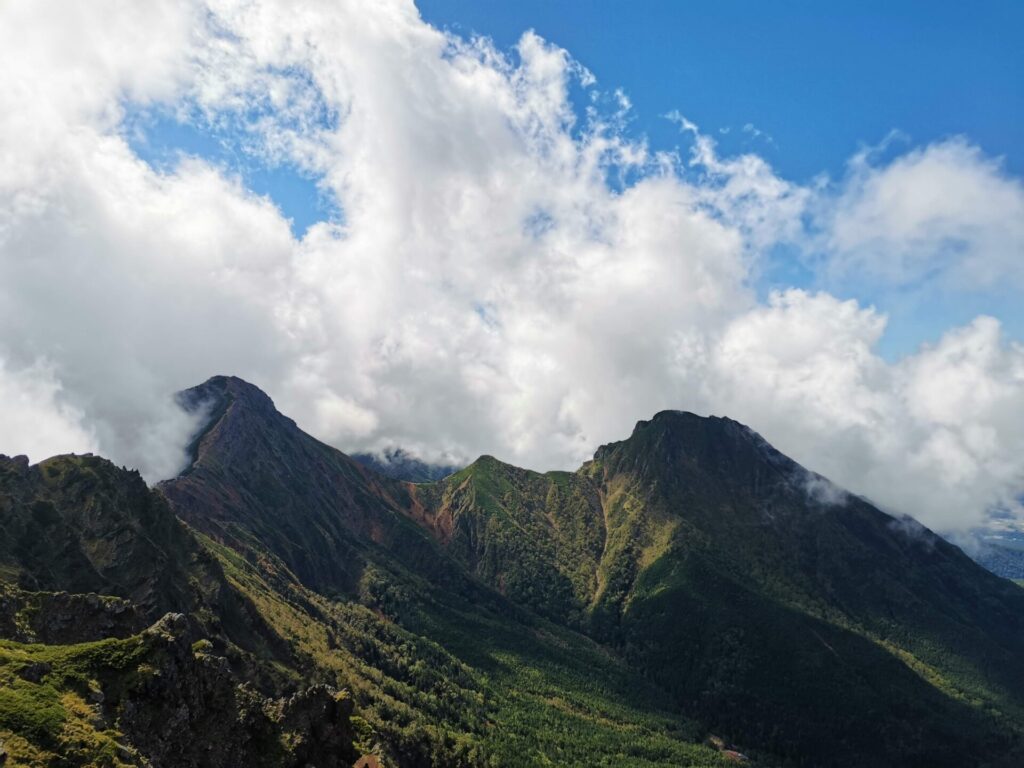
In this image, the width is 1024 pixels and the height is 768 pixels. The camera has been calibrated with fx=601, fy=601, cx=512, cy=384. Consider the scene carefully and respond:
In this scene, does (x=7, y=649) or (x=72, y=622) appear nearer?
(x=7, y=649)

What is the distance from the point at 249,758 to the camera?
76.4 metres

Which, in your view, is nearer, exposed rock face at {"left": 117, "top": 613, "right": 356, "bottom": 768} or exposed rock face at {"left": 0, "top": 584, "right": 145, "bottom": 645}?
exposed rock face at {"left": 117, "top": 613, "right": 356, "bottom": 768}

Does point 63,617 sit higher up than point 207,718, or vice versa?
point 207,718

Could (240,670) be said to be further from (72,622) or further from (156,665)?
(156,665)

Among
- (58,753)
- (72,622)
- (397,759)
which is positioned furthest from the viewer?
(397,759)

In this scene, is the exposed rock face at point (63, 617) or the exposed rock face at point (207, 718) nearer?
the exposed rock face at point (207, 718)

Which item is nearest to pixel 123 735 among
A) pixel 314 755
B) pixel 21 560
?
pixel 314 755

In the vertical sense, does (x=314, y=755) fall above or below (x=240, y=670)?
above

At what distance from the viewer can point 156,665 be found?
235ft

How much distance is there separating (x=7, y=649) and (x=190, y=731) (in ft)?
74.9

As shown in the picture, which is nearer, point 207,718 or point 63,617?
point 207,718

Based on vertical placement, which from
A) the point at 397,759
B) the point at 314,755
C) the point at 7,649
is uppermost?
the point at 7,649

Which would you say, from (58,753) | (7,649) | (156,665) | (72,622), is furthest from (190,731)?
(72,622)

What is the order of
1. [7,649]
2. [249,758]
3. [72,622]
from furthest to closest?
[72,622] → [249,758] → [7,649]
